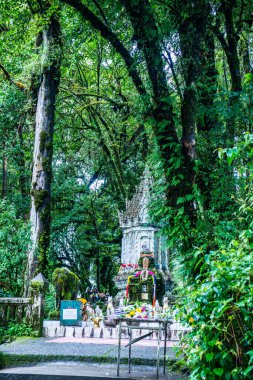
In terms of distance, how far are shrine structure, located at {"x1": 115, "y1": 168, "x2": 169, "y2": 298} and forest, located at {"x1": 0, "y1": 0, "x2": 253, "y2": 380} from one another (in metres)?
6.26

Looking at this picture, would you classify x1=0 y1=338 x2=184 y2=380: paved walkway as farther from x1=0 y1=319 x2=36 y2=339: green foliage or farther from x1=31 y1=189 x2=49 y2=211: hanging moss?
x1=31 y1=189 x2=49 y2=211: hanging moss

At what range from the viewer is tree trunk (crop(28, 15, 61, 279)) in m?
11.9

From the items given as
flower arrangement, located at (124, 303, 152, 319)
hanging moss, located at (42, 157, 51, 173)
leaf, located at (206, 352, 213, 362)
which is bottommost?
leaf, located at (206, 352, 213, 362)

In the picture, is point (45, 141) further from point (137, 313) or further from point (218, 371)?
point (218, 371)

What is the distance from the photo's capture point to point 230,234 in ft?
23.2

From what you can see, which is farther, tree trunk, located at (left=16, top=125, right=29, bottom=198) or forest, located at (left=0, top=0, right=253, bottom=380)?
tree trunk, located at (left=16, top=125, right=29, bottom=198)

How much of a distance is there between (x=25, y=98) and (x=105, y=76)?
36.4 ft

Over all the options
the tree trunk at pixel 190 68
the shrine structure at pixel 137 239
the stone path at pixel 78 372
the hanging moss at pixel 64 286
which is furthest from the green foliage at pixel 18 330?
the shrine structure at pixel 137 239

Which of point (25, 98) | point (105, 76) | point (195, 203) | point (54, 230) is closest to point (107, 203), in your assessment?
point (54, 230)

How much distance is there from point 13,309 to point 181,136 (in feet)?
19.4

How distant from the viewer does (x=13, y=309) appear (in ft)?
34.2

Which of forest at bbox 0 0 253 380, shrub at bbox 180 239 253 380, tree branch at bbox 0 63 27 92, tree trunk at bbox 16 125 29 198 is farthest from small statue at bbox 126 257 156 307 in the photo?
shrub at bbox 180 239 253 380

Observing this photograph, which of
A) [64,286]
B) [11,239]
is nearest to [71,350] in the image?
[11,239]

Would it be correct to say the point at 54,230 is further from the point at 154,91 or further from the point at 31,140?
the point at 154,91
